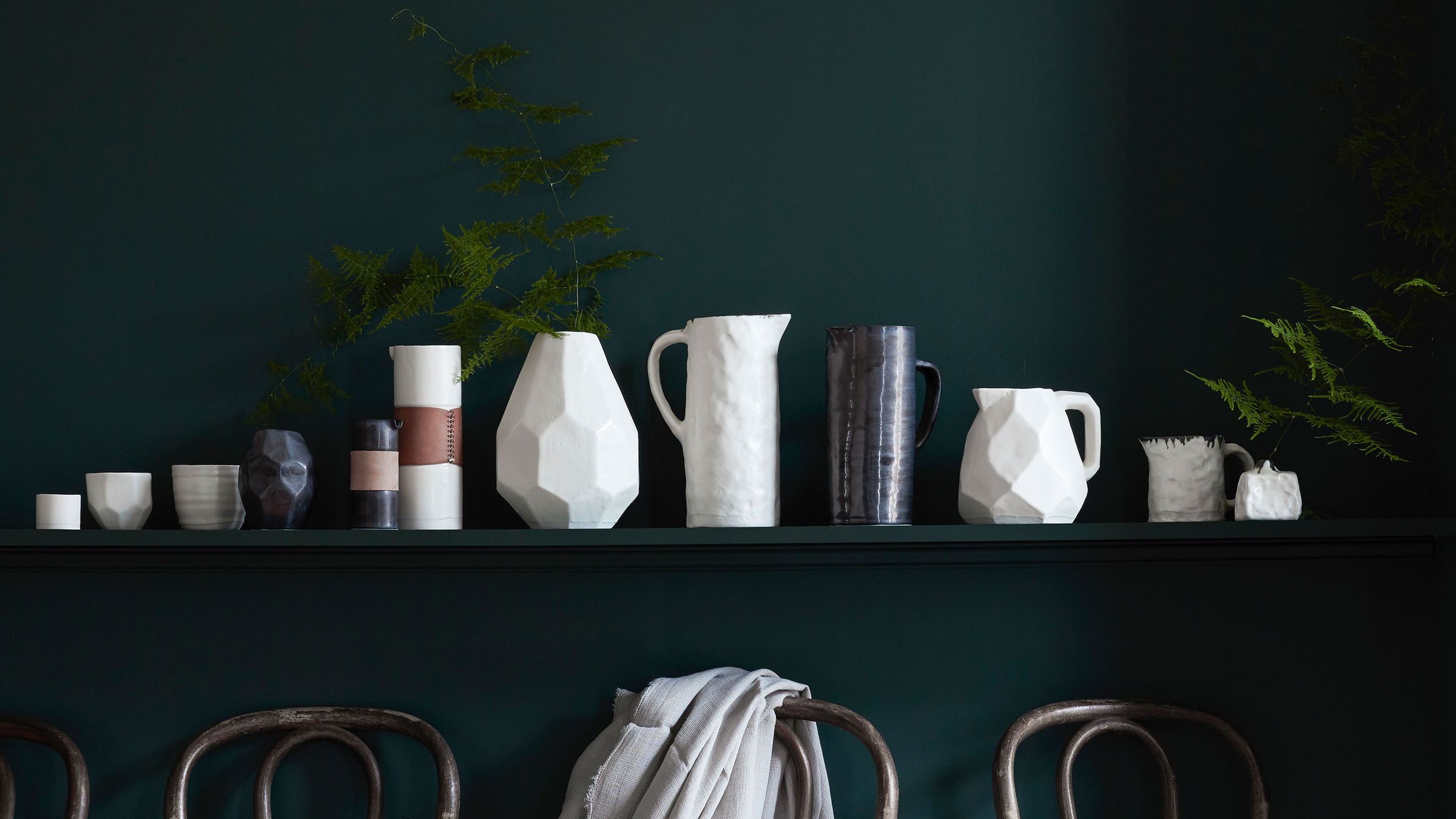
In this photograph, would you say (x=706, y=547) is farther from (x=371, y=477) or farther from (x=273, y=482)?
(x=273, y=482)

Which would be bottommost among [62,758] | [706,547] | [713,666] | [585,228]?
[62,758]

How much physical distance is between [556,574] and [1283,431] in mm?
1064

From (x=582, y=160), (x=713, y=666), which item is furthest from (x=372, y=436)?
(x=713, y=666)

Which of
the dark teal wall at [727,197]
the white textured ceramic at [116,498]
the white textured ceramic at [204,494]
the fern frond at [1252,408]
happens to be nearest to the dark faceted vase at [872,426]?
the dark teal wall at [727,197]

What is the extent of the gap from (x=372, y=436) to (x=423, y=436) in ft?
0.23

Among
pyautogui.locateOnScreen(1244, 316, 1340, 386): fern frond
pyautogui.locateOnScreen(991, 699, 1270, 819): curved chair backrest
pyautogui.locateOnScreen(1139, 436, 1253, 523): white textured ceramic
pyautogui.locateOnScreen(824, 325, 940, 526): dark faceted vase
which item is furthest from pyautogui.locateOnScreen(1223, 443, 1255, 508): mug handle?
pyautogui.locateOnScreen(824, 325, 940, 526): dark faceted vase

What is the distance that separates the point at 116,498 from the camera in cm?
123

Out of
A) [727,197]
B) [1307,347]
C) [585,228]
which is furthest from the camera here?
[727,197]

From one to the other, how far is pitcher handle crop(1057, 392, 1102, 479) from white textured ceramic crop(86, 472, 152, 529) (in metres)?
1.26

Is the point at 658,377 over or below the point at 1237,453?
over

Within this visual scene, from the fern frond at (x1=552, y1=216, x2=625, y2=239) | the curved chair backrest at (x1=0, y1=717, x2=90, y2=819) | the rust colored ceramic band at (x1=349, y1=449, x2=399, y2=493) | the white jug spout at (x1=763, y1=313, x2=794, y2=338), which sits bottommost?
the curved chair backrest at (x1=0, y1=717, x2=90, y2=819)

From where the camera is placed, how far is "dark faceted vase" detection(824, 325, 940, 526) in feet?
3.86

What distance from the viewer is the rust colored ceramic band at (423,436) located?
4.01 ft

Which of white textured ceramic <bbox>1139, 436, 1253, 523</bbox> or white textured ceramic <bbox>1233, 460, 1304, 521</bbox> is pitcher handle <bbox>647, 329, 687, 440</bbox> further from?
white textured ceramic <bbox>1233, 460, 1304, 521</bbox>
